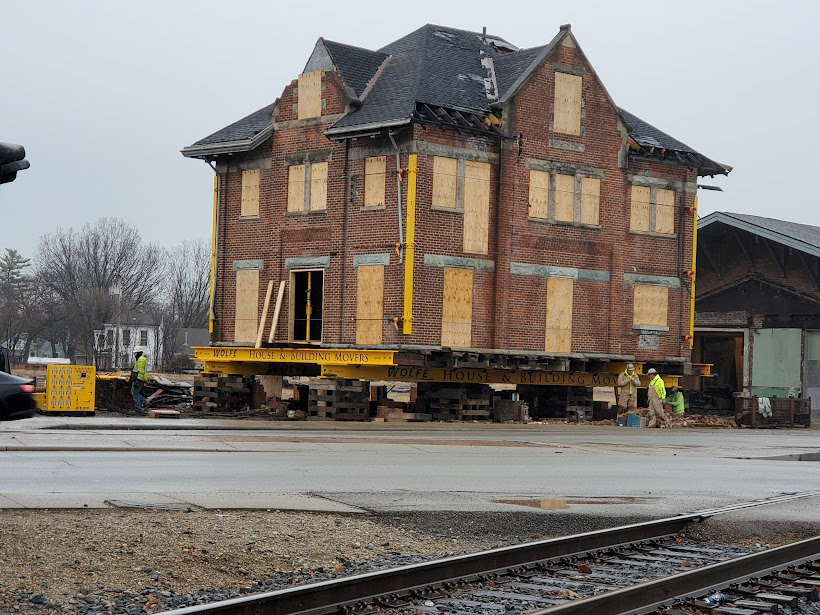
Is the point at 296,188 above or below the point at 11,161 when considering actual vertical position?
above

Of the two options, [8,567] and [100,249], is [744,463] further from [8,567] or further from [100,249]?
[100,249]

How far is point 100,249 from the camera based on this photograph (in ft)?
324

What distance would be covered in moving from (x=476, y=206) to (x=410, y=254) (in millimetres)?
2824

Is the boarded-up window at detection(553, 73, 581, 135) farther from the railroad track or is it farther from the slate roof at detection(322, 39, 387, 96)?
the railroad track

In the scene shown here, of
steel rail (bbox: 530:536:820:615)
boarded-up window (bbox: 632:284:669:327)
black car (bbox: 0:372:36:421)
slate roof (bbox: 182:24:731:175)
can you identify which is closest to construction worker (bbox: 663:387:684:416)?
boarded-up window (bbox: 632:284:669:327)

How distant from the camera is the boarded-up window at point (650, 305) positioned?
124 feet

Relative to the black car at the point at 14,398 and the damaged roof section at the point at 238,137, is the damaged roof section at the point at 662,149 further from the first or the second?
the black car at the point at 14,398

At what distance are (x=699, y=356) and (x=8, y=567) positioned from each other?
38798 mm

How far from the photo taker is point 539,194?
35031 mm

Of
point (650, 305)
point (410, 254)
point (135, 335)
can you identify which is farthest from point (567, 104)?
point (135, 335)

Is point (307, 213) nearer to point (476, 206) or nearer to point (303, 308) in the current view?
point (303, 308)

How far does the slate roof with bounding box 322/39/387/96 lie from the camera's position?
116 feet

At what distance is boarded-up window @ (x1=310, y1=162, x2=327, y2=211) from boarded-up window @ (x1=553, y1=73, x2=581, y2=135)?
670 centimetres

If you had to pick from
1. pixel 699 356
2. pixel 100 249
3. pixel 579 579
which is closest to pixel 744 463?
pixel 579 579
